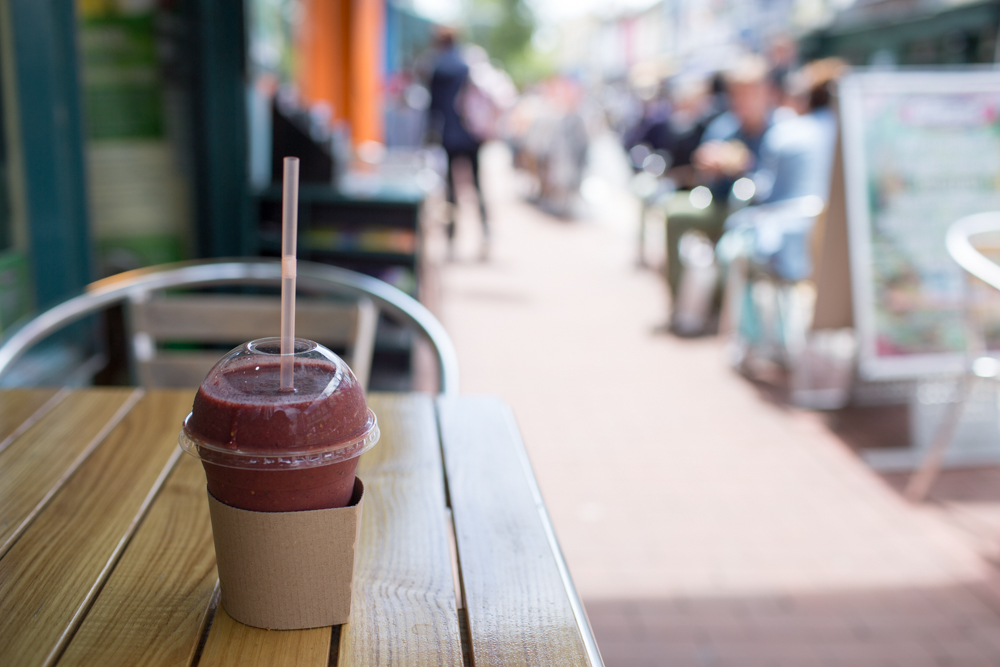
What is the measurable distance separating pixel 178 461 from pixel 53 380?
1.82 meters

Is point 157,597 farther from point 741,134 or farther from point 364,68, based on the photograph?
point 364,68

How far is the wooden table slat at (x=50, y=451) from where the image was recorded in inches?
43.4

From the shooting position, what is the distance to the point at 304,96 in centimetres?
826

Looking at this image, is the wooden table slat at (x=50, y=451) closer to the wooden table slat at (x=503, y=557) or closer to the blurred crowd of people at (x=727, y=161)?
the wooden table slat at (x=503, y=557)

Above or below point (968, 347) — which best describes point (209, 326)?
above

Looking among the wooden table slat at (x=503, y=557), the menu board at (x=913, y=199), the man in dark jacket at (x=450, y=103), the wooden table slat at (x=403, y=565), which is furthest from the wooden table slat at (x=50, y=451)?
the man in dark jacket at (x=450, y=103)

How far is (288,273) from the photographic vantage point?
785mm

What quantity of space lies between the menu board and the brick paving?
22.1 inches

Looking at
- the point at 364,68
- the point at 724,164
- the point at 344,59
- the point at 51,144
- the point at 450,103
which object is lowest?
the point at 51,144

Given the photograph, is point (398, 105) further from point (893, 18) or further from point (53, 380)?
point (53, 380)

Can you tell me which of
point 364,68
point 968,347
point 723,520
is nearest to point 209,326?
point 723,520

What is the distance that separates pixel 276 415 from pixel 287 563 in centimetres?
15

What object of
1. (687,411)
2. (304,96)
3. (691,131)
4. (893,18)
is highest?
(893,18)

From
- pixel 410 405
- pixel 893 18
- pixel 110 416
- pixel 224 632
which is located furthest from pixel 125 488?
pixel 893 18
